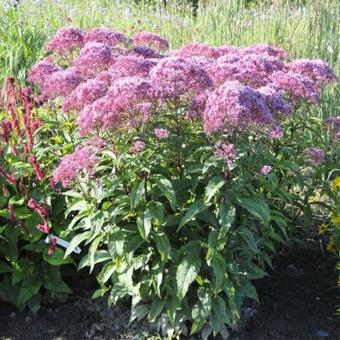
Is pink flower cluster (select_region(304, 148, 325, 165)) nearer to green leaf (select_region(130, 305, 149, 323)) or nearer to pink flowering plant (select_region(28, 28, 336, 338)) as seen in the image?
pink flowering plant (select_region(28, 28, 336, 338))

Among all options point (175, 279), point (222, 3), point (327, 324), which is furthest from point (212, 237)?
point (222, 3)

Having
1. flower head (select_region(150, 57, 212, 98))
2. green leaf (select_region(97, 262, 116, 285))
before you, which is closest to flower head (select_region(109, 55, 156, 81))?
flower head (select_region(150, 57, 212, 98))

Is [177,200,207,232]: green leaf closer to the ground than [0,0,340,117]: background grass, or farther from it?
farther from it

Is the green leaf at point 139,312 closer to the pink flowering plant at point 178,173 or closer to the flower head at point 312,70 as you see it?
the pink flowering plant at point 178,173

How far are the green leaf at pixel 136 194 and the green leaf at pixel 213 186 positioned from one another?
30cm

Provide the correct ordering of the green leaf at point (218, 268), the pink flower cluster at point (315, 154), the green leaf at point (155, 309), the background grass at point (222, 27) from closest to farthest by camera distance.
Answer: the green leaf at point (218, 268) → the green leaf at point (155, 309) → the pink flower cluster at point (315, 154) → the background grass at point (222, 27)

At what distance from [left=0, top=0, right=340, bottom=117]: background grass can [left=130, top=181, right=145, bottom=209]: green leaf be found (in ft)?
9.32

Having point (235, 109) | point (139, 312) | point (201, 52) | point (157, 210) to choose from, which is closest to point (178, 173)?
point (157, 210)

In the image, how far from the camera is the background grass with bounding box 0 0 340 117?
585cm

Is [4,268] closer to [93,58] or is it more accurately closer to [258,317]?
[93,58]

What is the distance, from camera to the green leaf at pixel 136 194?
2875mm

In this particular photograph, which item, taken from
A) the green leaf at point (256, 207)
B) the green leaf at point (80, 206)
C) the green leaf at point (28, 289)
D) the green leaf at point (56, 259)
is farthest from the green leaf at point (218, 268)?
the green leaf at point (28, 289)

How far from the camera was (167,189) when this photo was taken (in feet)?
9.51

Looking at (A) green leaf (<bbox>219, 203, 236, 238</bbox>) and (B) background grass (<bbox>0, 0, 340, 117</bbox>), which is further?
(B) background grass (<bbox>0, 0, 340, 117</bbox>)
